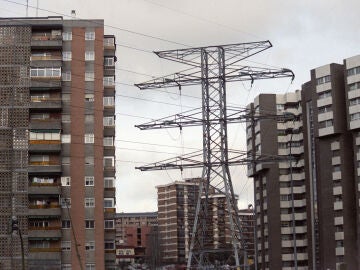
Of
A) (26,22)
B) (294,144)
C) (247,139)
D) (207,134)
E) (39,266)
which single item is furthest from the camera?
(247,139)

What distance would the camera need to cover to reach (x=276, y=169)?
507ft

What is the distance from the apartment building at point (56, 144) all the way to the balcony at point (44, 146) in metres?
0.13

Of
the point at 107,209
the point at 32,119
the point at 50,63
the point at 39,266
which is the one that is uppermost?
the point at 50,63

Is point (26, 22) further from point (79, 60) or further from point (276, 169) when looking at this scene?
point (276, 169)

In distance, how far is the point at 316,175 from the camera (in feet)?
461

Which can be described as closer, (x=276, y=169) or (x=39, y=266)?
(x=39, y=266)

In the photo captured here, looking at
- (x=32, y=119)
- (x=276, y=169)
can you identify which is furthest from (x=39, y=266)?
(x=276, y=169)

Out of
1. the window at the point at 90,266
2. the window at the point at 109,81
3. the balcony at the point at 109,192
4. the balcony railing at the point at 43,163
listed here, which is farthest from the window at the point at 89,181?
the window at the point at 109,81

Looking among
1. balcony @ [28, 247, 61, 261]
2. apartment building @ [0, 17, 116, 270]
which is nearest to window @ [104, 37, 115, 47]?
apartment building @ [0, 17, 116, 270]

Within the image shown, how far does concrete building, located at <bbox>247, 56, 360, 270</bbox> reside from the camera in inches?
5153

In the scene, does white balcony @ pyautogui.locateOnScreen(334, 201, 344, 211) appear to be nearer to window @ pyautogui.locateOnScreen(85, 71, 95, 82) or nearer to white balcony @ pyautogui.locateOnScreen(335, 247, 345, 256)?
white balcony @ pyautogui.locateOnScreen(335, 247, 345, 256)

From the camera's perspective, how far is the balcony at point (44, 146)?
321 feet

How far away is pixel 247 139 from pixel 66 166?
7405 centimetres

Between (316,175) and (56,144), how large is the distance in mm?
58970
